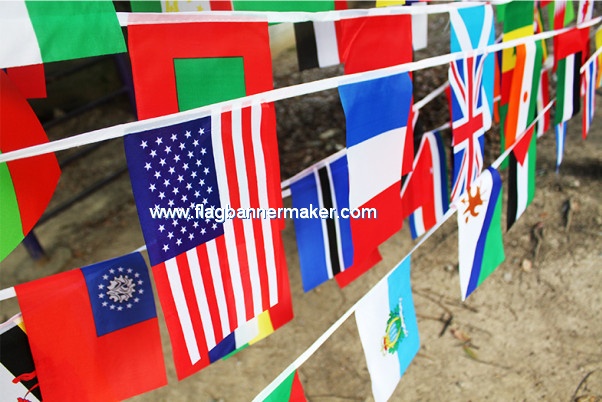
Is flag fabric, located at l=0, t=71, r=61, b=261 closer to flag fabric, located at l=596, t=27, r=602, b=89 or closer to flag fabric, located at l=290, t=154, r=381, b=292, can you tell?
flag fabric, located at l=290, t=154, r=381, b=292

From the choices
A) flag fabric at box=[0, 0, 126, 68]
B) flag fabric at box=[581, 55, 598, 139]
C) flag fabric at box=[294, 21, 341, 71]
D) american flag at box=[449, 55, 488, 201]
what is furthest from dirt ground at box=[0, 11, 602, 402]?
flag fabric at box=[0, 0, 126, 68]

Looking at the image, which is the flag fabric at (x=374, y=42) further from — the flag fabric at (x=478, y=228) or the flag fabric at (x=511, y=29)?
the flag fabric at (x=511, y=29)

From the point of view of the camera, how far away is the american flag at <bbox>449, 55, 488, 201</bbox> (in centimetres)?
205

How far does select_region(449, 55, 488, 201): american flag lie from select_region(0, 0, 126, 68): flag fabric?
131cm

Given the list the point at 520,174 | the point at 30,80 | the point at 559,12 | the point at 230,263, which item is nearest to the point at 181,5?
the point at 30,80

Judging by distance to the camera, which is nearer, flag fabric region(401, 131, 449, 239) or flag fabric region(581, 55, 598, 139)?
flag fabric region(401, 131, 449, 239)

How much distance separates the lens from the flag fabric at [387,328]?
5.69 ft

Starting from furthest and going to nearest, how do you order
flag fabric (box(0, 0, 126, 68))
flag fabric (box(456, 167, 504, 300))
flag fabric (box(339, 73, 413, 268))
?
flag fabric (box(456, 167, 504, 300)), flag fabric (box(339, 73, 413, 268)), flag fabric (box(0, 0, 126, 68))

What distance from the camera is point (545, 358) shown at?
2742 millimetres

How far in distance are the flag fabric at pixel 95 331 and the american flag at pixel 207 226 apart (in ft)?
0.69

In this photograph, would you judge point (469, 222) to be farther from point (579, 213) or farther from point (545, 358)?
point (579, 213)

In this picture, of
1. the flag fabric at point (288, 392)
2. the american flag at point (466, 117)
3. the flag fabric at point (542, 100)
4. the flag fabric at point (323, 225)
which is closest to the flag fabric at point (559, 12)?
the flag fabric at point (542, 100)

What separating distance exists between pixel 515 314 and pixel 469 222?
1.21m

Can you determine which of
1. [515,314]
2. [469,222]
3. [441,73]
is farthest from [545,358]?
[441,73]
